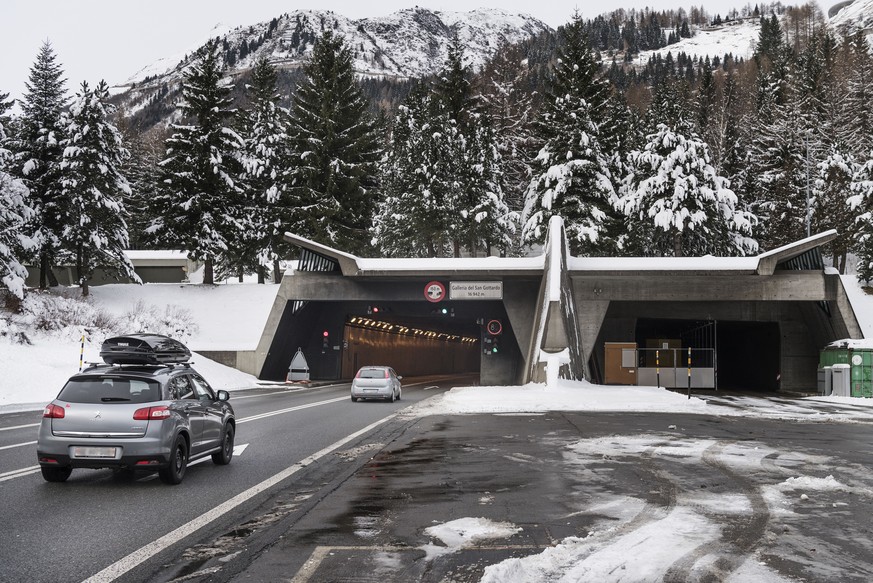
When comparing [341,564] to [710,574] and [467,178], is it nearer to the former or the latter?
[710,574]

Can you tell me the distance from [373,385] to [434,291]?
15368mm

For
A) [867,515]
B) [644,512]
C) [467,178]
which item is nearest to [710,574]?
[644,512]

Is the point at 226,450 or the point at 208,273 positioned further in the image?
the point at 208,273

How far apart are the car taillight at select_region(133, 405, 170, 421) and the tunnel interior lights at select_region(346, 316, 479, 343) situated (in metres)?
41.9

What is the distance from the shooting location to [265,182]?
5684 cm

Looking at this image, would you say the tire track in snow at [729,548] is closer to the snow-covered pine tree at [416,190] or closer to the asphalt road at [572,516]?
the asphalt road at [572,516]

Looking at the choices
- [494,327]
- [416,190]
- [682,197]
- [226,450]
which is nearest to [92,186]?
[494,327]

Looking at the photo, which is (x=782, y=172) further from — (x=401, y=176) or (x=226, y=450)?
(x=226, y=450)

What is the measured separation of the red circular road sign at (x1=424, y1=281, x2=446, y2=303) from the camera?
43.1 metres

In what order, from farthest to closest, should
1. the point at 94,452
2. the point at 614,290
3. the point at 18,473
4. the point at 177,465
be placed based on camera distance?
the point at 614,290
the point at 18,473
the point at 177,465
the point at 94,452

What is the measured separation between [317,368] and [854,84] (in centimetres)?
6687

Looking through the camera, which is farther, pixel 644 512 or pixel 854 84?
pixel 854 84

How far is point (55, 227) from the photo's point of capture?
43.6 m

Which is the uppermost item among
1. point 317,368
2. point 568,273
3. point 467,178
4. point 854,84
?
point 854,84
